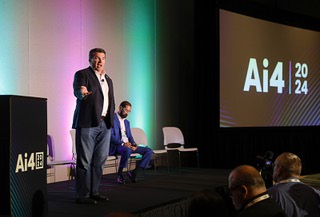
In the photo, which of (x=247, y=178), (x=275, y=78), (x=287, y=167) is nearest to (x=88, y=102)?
(x=287, y=167)

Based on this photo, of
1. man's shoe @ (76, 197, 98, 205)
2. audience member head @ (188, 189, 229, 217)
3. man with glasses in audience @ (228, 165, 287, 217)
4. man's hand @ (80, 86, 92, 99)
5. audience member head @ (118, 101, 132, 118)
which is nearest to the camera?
audience member head @ (188, 189, 229, 217)

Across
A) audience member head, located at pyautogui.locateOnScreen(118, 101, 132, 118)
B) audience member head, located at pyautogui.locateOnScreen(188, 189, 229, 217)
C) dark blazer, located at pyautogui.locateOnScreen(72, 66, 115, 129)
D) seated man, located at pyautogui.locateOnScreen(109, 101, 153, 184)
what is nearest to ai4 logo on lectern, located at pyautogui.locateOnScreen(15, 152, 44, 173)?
dark blazer, located at pyautogui.locateOnScreen(72, 66, 115, 129)

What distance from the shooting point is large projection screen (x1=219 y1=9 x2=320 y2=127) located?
28.1 feet

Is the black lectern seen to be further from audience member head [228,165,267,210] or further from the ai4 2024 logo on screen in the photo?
the ai4 2024 logo on screen

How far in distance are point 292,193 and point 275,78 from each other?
6.96m

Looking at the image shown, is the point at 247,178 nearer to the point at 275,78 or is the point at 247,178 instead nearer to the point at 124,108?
the point at 124,108

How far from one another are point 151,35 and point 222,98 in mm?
1664

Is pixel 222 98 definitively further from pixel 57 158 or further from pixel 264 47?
pixel 57 158

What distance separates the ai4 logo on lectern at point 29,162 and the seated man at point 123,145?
293 centimetres

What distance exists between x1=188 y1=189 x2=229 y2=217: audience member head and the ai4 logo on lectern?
1.47 meters

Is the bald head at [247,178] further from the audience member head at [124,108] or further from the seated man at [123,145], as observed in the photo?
the audience member head at [124,108]

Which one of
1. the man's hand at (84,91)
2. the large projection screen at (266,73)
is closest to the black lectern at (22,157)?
the man's hand at (84,91)

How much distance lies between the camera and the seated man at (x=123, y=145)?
20.1 ft

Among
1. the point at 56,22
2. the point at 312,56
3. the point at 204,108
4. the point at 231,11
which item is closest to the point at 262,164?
the point at 56,22
